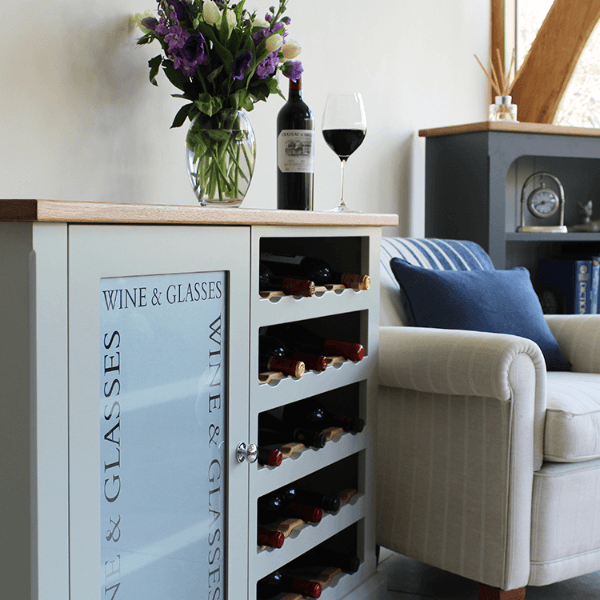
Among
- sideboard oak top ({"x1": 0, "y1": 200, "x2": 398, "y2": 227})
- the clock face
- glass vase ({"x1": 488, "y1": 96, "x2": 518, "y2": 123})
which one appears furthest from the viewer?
the clock face

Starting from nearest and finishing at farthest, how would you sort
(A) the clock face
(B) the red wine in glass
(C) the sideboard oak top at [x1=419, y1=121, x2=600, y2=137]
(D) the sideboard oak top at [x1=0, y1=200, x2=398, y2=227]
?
(D) the sideboard oak top at [x1=0, y1=200, x2=398, y2=227], (B) the red wine in glass, (C) the sideboard oak top at [x1=419, y1=121, x2=600, y2=137], (A) the clock face

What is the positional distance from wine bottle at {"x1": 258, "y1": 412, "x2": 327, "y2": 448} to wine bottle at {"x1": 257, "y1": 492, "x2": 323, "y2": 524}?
0.36ft

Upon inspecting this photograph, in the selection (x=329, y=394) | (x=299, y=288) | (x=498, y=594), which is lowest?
(x=498, y=594)

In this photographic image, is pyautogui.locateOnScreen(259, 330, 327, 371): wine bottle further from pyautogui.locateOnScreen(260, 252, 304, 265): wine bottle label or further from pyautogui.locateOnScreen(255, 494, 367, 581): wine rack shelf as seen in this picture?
pyautogui.locateOnScreen(255, 494, 367, 581): wine rack shelf

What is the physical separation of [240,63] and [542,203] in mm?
2249

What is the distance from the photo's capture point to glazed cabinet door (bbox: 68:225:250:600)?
0.90 m

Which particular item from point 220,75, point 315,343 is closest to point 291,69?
point 220,75

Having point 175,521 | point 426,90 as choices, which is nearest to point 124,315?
point 175,521

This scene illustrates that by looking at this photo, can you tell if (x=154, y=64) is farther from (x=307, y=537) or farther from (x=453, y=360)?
(x=307, y=537)

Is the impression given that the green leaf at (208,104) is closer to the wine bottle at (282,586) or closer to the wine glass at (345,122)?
the wine glass at (345,122)

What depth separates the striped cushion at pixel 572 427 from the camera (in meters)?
1.47

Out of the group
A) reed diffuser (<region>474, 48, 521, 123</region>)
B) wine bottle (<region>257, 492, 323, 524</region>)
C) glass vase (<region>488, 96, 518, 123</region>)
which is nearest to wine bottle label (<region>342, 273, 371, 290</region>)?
wine bottle (<region>257, 492, 323, 524</region>)

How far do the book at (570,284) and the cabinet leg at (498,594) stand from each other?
75.1 inches

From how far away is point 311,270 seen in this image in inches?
58.9
